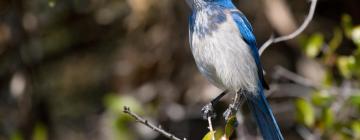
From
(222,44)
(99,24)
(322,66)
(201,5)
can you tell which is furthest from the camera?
(99,24)

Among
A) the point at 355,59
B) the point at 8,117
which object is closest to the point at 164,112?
the point at 8,117

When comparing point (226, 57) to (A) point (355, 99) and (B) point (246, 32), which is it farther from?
(A) point (355, 99)

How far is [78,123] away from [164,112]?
1.64 meters

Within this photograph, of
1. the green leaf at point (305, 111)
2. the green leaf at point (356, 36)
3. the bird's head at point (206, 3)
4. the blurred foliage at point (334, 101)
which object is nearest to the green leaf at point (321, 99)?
the blurred foliage at point (334, 101)

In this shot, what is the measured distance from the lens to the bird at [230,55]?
460cm

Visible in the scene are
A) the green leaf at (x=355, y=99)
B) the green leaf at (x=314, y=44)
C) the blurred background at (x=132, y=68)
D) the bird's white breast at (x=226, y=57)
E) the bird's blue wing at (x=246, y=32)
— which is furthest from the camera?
the blurred background at (x=132, y=68)

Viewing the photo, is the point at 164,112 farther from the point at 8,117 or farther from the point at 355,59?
the point at 355,59

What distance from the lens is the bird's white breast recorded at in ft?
15.0

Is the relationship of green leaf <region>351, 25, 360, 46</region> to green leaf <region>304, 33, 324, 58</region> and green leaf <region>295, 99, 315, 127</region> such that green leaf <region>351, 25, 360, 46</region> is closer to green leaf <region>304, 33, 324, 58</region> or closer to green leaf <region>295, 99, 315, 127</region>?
green leaf <region>304, 33, 324, 58</region>

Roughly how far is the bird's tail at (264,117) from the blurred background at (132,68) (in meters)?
0.67

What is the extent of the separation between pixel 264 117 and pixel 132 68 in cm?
244

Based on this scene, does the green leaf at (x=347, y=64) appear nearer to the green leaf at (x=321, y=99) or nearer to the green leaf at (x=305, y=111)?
the green leaf at (x=321, y=99)

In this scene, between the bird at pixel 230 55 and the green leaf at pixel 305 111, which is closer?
the bird at pixel 230 55

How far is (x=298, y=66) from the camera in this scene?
721 centimetres
